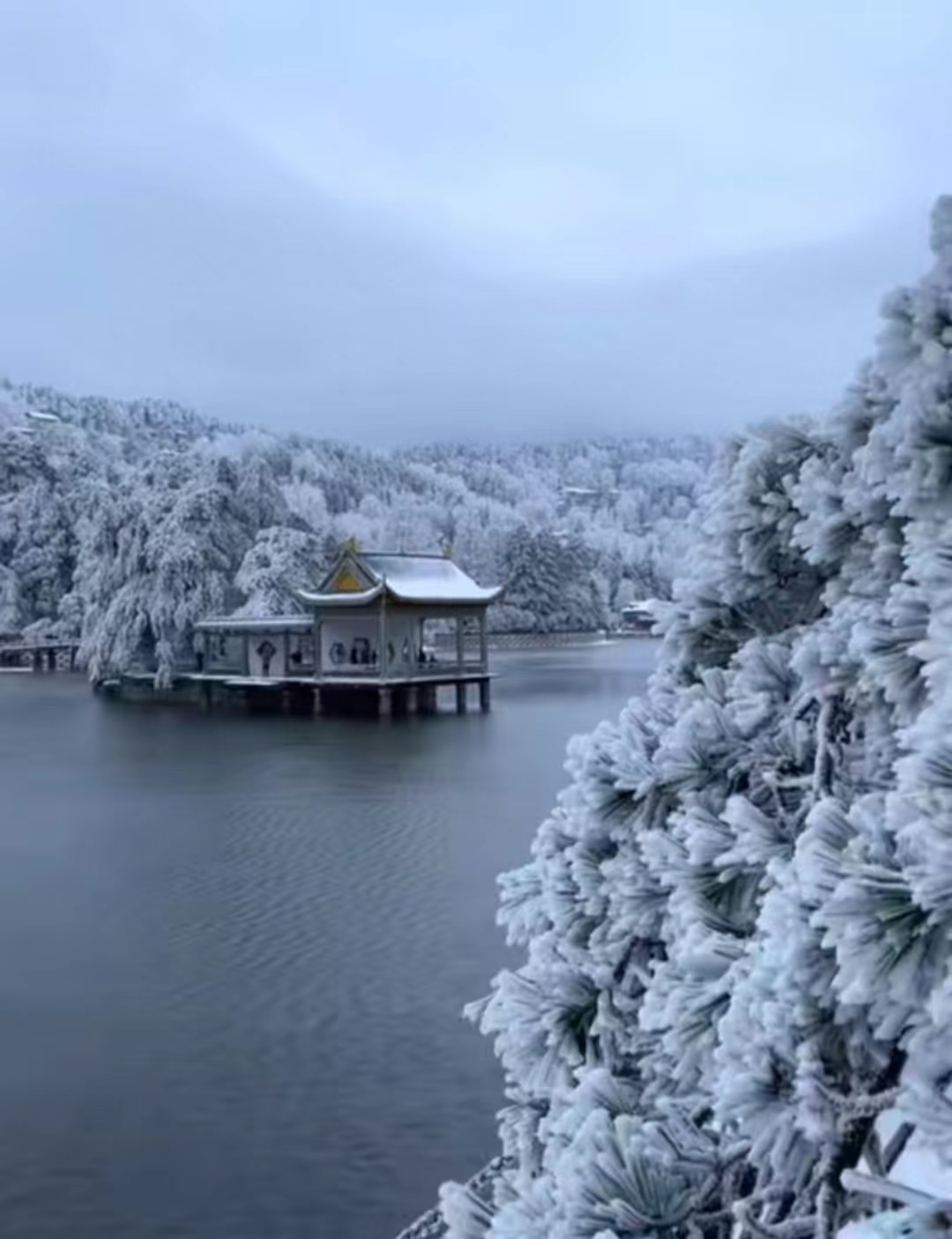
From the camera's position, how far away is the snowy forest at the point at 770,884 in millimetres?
845

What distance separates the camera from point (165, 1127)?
4.68 meters

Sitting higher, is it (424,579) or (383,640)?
(424,579)

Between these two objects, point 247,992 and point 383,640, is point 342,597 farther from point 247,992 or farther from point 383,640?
point 247,992

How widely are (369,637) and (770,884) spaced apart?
1965 cm

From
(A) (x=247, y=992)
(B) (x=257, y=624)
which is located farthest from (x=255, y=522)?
(A) (x=247, y=992)

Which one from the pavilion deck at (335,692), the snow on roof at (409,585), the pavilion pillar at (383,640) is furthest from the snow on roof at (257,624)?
the pavilion pillar at (383,640)

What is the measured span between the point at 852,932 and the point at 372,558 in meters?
19.9

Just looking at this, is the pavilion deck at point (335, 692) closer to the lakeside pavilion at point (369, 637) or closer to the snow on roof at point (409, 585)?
the lakeside pavilion at point (369, 637)

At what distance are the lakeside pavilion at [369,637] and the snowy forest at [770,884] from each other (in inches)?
712

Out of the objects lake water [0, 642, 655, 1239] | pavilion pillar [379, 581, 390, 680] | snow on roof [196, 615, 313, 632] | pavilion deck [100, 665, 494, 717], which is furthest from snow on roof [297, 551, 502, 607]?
lake water [0, 642, 655, 1239]

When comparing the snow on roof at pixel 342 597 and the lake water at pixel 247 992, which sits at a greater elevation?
the snow on roof at pixel 342 597

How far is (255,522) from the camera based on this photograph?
24984 mm

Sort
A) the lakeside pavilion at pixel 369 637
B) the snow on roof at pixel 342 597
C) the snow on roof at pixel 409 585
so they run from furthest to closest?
the lakeside pavilion at pixel 369 637 → the snow on roof at pixel 409 585 → the snow on roof at pixel 342 597

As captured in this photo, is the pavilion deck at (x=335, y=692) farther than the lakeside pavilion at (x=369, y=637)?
Yes
